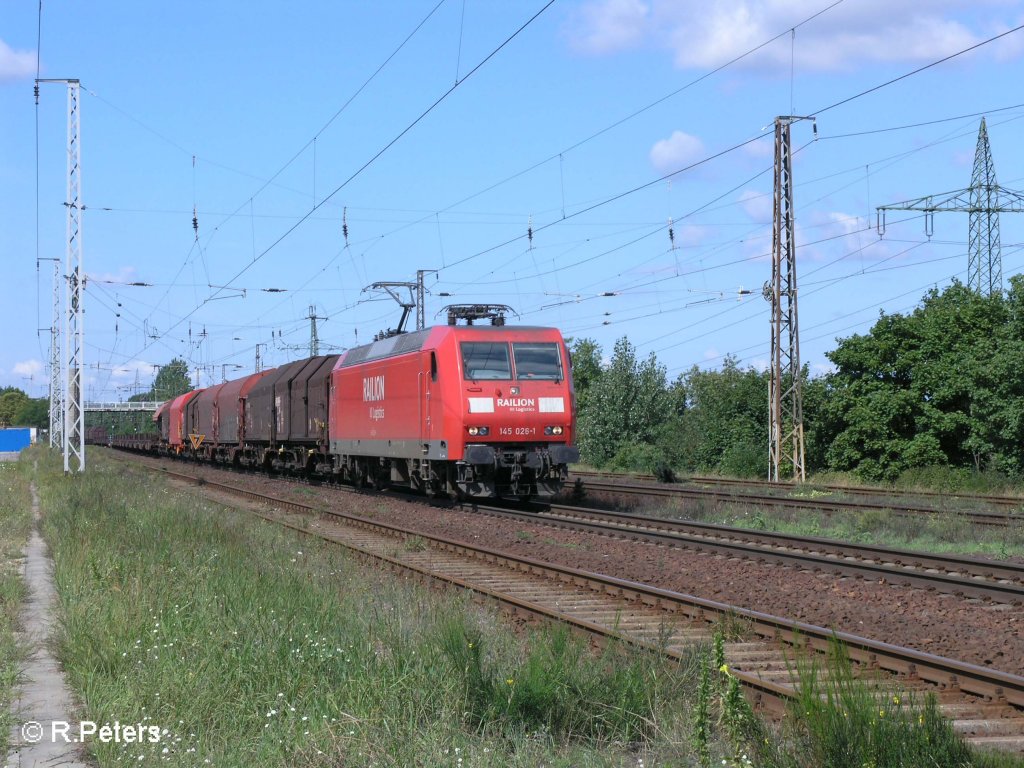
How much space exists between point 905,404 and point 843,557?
20188 millimetres

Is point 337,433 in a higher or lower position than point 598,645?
higher

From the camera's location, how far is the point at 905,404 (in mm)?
33344

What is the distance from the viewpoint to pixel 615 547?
629 inches

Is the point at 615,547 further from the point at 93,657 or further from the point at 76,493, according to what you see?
the point at 76,493

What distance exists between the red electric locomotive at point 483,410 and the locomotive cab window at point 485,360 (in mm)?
19

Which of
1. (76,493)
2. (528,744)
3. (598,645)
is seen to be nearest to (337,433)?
(76,493)

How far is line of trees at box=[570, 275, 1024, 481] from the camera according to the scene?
2955cm

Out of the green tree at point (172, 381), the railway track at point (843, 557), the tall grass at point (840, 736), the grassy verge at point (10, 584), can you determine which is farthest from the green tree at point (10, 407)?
the tall grass at point (840, 736)

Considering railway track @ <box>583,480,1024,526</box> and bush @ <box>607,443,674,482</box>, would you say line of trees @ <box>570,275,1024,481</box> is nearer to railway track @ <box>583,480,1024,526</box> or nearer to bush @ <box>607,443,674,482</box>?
bush @ <box>607,443,674,482</box>

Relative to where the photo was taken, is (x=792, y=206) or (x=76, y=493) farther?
(x=792, y=206)

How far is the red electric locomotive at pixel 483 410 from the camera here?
2092 cm

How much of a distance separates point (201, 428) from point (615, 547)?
4119 centimetres

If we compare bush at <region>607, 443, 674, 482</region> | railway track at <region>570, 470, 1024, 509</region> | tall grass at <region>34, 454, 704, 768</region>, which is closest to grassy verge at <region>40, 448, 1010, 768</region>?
tall grass at <region>34, 454, 704, 768</region>

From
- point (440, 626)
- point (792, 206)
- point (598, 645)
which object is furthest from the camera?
point (792, 206)
